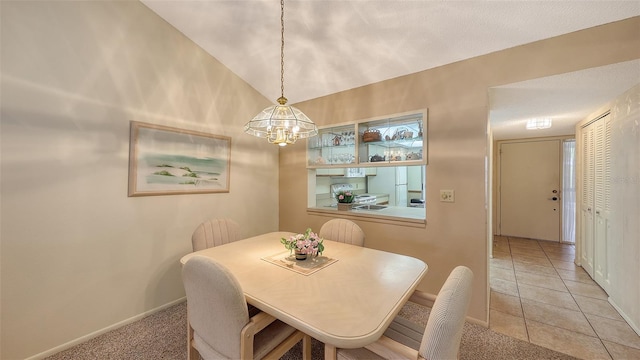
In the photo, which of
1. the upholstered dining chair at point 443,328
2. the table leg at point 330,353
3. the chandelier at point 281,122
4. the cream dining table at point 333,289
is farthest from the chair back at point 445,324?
the chandelier at point 281,122

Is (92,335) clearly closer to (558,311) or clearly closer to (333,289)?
(333,289)

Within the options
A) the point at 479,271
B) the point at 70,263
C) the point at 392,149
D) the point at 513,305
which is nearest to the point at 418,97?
the point at 392,149

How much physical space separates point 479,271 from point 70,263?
3.40m

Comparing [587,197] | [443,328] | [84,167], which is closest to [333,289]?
[443,328]

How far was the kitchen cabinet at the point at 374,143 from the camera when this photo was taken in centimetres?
257

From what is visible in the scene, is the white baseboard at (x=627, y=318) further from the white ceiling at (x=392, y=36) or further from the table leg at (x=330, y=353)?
the table leg at (x=330, y=353)

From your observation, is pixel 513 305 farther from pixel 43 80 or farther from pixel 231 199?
pixel 43 80

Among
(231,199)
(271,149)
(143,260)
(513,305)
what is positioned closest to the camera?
(143,260)

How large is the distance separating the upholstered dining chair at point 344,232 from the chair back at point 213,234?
0.91 metres

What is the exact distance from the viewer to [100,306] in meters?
2.03

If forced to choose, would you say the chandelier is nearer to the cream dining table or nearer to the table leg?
the cream dining table

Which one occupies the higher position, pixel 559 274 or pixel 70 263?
pixel 70 263

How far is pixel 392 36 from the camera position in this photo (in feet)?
6.87

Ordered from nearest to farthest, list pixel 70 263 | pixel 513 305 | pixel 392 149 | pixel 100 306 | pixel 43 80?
pixel 43 80, pixel 70 263, pixel 100 306, pixel 513 305, pixel 392 149
